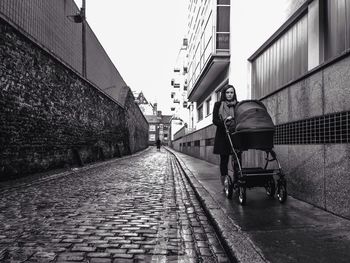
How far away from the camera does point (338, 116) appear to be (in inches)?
165

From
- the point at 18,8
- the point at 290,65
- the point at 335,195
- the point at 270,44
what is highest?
the point at 18,8

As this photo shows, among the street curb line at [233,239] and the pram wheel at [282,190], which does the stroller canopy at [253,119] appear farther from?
the street curb line at [233,239]

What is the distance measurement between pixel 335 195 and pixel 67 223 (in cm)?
333

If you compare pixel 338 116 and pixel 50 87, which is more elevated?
pixel 50 87

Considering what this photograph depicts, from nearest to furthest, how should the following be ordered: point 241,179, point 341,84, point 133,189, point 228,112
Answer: point 341,84 → point 241,179 → point 228,112 → point 133,189

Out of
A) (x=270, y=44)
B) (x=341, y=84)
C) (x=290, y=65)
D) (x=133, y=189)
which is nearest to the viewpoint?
(x=341, y=84)

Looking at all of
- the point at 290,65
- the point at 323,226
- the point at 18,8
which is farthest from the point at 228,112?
the point at 18,8

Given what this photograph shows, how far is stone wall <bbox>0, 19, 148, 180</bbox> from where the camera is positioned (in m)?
7.51

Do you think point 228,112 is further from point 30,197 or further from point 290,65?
point 30,197

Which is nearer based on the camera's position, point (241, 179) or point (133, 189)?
point (241, 179)

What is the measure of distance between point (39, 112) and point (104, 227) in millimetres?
6254

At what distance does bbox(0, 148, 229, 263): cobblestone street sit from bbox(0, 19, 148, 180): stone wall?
1743mm

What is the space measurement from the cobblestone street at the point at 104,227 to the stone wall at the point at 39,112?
174 cm

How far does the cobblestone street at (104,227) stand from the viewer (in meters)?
3.05
